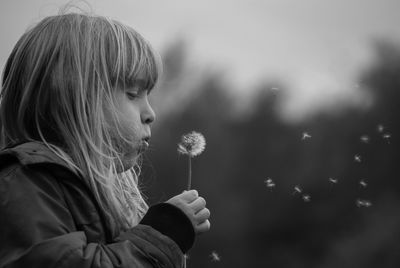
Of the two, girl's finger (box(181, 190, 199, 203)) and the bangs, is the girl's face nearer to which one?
the bangs

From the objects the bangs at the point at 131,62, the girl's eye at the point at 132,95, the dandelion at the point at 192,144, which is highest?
the bangs at the point at 131,62

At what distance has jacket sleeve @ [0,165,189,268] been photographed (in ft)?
5.03

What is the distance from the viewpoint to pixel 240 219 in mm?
27734

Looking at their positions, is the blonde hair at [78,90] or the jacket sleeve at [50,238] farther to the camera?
the blonde hair at [78,90]

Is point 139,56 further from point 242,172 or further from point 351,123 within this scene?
point 242,172

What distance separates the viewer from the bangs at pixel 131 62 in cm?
191

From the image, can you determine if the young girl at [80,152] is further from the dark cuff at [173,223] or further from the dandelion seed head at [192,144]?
the dandelion seed head at [192,144]

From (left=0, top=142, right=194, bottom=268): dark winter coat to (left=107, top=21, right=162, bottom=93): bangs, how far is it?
0.90 ft

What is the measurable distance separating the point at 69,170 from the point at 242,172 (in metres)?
26.4

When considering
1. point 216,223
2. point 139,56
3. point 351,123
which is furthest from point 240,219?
point 139,56

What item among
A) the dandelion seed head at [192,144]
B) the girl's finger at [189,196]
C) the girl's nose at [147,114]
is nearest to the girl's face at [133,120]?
the girl's nose at [147,114]

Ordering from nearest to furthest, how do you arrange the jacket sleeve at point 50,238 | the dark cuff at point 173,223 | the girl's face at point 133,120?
the jacket sleeve at point 50,238 < the dark cuff at point 173,223 < the girl's face at point 133,120

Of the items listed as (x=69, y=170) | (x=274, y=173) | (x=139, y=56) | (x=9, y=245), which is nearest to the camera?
(x=9, y=245)

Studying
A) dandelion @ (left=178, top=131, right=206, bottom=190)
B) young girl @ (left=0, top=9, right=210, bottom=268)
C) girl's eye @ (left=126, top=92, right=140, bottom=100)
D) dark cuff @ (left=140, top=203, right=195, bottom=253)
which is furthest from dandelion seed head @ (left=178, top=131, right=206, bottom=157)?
dark cuff @ (left=140, top=203, right=195, bottom=253)
